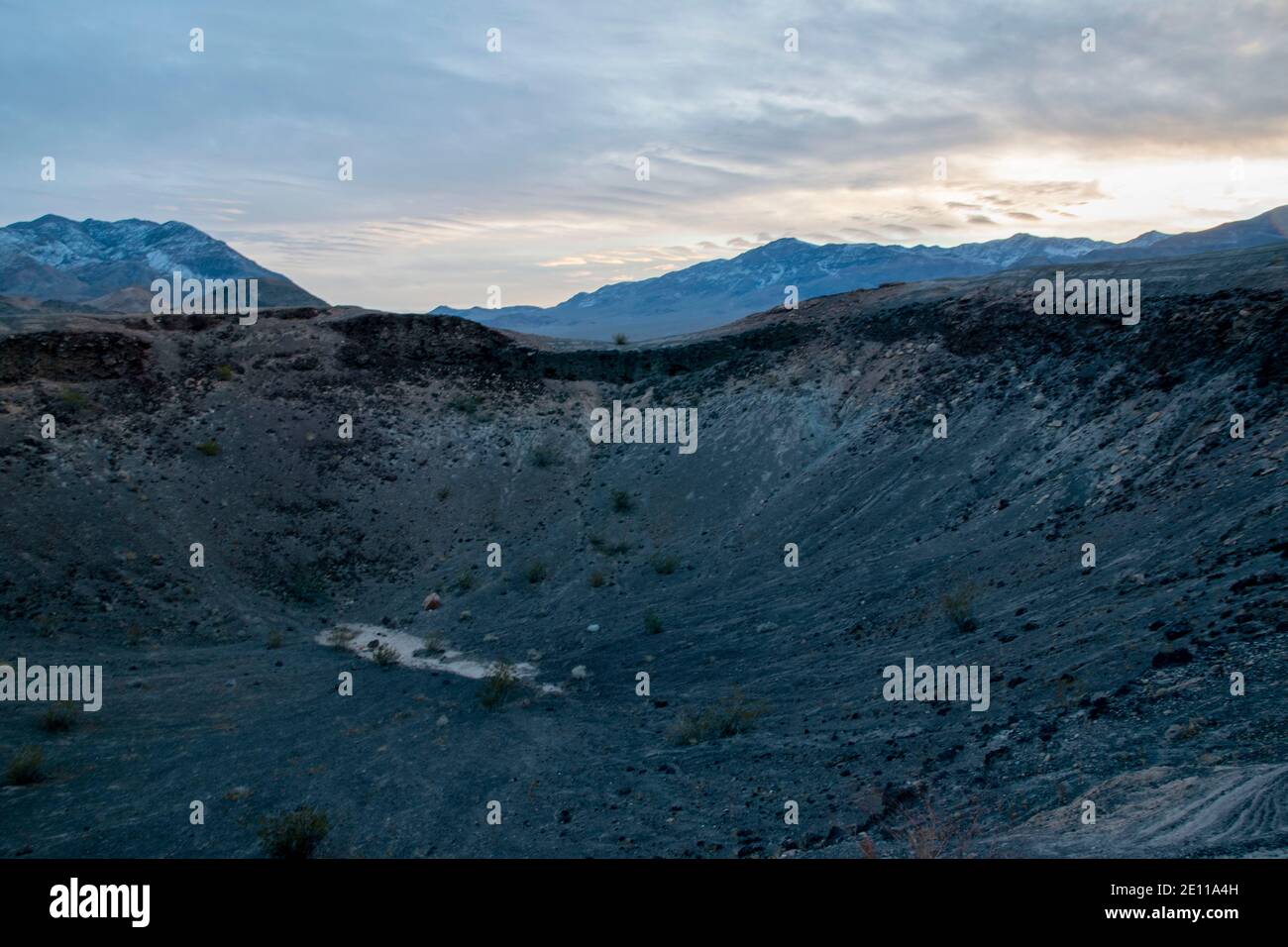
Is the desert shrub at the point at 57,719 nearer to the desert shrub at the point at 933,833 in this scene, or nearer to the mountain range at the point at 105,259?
the desert shrub at the point at 933,833

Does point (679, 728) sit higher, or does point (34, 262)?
point (34, 262)

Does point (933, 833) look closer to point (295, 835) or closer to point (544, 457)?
point (295, 835)

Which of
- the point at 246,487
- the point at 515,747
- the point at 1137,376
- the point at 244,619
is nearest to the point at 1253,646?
the point at 515,747

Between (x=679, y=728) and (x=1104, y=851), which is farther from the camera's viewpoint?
(x=679, y=728)

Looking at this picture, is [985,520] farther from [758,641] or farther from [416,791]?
[416,791]

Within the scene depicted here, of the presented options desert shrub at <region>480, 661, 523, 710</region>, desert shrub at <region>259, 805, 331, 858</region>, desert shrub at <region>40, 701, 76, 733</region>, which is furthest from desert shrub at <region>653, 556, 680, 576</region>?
desert shrub at <region>40, 701, 76, 733</region>

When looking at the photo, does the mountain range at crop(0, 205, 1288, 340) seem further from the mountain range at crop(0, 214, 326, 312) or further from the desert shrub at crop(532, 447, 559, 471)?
the desert shrub at crop(532, 447, 559, 471)
